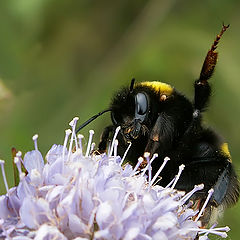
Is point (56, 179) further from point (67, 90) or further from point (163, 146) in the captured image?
point (67, 90)

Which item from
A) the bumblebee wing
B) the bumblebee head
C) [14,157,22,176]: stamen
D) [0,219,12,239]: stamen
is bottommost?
[0,219,12,239]: stamen

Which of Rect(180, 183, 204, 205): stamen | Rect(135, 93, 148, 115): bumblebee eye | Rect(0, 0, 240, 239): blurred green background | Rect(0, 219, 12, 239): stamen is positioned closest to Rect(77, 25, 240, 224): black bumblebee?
Rect(135, 93, 148, 115): bumblebee eye

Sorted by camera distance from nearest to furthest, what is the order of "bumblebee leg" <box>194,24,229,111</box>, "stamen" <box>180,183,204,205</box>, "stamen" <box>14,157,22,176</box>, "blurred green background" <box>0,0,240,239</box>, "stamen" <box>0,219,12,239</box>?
"stamen" <box>0,219,12,239</box>, "stamen" <box>14,157,22,176</box>, "stamen" <box>180,183,204,205</box>, "bumblebee leg" <box>194,24,229,111</box>, "blurred green background" <box>0,0,240,239</box>

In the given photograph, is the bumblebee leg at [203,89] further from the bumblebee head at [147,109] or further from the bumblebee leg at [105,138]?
the bumblebee leg at [105,138]

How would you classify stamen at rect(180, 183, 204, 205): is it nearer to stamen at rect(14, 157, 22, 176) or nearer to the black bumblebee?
the black bumblebee

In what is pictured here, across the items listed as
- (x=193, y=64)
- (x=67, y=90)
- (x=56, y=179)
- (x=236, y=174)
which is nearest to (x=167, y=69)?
(x=193, y=64)

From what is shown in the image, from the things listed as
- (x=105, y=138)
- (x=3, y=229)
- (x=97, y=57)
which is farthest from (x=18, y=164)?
(x=97, y=57)

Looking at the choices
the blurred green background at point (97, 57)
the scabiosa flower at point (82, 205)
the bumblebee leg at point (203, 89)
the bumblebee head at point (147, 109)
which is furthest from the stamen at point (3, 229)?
the blurred green background at point (97, 57)
